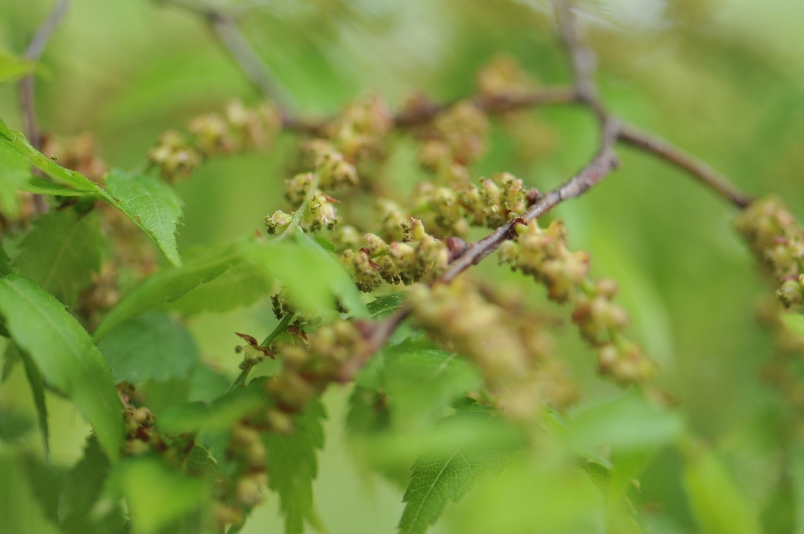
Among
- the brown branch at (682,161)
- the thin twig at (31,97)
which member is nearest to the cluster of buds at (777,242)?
the brown branch at (682,161)

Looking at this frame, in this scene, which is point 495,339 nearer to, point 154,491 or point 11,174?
point 154,491

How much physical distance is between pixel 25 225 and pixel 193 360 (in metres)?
0.36

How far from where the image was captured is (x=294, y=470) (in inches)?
29.1

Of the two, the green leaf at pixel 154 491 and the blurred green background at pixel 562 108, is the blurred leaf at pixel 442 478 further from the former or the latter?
the blurred green background at pixel 562 108

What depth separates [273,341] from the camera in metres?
0.75

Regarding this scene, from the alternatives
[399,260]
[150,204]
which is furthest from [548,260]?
[150,204]

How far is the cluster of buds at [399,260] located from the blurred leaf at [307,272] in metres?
0.09

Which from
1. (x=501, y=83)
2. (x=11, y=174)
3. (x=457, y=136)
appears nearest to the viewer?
(x=11, y=174)

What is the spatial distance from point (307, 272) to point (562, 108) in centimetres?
153

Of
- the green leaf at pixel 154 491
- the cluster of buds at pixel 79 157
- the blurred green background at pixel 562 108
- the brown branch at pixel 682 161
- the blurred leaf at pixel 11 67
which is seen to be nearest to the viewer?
the green leaf at pixel 154 491

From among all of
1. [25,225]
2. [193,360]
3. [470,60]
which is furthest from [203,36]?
[193,360]

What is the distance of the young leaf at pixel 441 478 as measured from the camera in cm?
72

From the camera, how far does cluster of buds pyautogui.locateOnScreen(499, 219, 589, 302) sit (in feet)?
2.19

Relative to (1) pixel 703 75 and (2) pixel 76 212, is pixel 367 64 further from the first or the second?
(2) pixel 76 212
